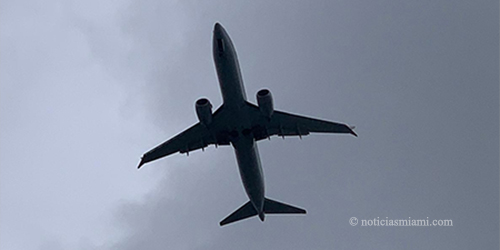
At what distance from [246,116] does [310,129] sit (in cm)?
581

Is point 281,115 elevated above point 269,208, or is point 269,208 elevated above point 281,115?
point 281,115

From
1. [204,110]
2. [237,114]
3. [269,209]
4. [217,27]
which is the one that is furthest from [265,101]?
[269,209]

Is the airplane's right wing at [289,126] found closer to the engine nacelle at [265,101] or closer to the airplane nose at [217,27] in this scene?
the engine nacelle at [265,101]

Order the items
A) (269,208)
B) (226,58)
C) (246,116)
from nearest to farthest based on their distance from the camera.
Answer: (226,58), (246,116), (269,208)

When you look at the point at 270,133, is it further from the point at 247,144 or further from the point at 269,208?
the point at 269,208

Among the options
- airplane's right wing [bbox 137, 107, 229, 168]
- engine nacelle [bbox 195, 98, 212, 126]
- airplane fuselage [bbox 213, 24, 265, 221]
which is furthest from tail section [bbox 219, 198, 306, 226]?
engine nacelle [bbox 195, 98, 212, 126]

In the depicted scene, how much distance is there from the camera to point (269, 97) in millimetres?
42469

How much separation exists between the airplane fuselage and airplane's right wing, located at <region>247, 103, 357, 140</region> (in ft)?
2.90

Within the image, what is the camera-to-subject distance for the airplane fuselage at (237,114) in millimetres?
41812

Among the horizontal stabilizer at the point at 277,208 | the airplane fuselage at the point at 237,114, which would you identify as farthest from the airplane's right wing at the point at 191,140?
the horizontal stabilizer at the point at 277,208

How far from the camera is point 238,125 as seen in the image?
45000 mm

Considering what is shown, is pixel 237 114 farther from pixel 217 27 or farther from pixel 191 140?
pixel 217 27

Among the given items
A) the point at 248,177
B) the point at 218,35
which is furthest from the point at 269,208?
the point at 218,35

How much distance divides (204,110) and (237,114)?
2.76m
